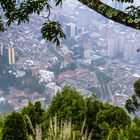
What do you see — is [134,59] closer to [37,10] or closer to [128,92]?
[128,92]

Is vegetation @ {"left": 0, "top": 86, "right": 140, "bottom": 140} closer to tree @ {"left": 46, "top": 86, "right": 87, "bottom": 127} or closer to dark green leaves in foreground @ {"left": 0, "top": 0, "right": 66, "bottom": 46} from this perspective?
tree @ {"left": 46, "top": 86, "right": 87, "bottom": 127}

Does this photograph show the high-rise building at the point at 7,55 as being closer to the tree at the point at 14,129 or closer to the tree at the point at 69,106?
the tree at the point at 69,106

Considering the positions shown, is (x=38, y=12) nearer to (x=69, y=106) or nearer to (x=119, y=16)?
(x=119, y=16)

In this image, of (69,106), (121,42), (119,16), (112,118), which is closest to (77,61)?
(121,42)

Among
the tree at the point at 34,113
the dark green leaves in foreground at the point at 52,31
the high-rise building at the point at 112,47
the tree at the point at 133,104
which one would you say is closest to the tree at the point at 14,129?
the tree at the point at 34,113

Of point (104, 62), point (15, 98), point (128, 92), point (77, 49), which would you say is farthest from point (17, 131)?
point (77, 49)

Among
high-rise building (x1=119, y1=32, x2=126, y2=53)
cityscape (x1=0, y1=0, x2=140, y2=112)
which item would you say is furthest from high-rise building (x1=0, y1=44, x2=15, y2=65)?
high-rise building (x1=119, y1=32, x2=126, y2=53)
